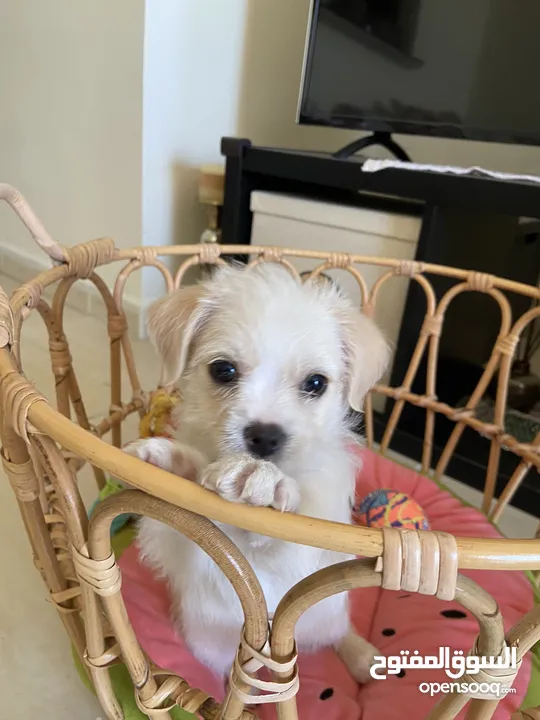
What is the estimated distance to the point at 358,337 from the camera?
3.75 ft

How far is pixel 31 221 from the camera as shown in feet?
3.89

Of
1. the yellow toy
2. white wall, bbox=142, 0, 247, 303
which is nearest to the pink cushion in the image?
the yellow toy

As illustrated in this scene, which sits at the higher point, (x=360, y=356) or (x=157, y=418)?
(x=360, y=356)

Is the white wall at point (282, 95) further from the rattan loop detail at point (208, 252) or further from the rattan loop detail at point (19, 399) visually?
A: the rattan loop detail at point (19, 399)

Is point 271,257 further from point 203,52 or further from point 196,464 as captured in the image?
point 203,52

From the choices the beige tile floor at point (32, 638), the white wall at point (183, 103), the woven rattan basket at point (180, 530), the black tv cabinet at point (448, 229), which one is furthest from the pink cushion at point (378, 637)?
the white wall at point (183, 103)

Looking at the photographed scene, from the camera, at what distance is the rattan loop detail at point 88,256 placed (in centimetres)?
128

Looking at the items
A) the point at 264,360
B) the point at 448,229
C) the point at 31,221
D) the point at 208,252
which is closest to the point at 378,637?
the point at 264,360

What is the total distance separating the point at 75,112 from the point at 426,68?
1.73m

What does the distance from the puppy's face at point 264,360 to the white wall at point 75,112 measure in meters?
1.78

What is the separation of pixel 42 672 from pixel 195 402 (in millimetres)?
731

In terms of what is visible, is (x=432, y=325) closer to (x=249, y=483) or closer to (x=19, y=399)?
(x=249, y=483)

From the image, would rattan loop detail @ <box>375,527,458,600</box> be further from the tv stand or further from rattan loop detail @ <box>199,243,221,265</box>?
the tv stand

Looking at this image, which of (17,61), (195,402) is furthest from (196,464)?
(17,61)
